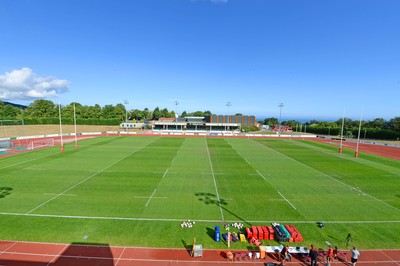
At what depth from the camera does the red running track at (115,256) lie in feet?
42.8

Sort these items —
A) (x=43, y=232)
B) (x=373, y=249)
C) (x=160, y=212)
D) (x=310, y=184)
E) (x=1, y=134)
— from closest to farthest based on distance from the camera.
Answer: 1. (x=373, y=249)
2. (x=43, y=232)
3. (x=160, y=212)
4. (x=310, y=184)
5. (x=1, y=134)

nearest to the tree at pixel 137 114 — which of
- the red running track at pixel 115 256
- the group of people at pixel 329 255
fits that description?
the red running track at pixel 115 256

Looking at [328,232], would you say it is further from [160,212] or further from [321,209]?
[160,212]

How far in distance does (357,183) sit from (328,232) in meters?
14.9

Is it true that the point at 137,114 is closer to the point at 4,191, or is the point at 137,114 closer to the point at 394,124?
the point at 394,124

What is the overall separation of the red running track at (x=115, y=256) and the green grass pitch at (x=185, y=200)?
0.67 metres

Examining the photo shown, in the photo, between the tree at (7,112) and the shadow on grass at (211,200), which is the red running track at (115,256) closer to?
the shadow on grass at (211,200)

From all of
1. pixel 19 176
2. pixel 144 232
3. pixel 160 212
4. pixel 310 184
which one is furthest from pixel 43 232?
pixel 310 184

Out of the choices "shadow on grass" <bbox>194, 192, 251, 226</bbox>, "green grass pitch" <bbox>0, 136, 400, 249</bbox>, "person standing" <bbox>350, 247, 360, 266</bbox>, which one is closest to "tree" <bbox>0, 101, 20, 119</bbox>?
"green grass pitch" <bbox>0, 136, 400, 249</bbox>

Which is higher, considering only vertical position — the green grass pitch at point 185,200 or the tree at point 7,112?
the tree at point 7,112

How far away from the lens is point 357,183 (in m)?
27.9

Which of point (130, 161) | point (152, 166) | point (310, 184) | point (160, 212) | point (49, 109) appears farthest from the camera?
point (49, 109)

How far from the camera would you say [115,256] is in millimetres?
13516

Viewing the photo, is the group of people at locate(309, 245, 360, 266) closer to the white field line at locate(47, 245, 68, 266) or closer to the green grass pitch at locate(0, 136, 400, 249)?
the green grass pitch at locate(0, 136, 400, 249)
